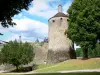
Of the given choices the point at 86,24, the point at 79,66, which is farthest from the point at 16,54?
the point at 86,24

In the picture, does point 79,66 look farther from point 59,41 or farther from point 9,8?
point 9,8

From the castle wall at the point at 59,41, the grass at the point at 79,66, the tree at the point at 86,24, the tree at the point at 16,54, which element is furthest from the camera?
the castle wall at the point at 59,41

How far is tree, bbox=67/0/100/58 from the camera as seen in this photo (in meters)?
42.5

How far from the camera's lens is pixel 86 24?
42844 millimetres

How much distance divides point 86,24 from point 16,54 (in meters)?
12.9

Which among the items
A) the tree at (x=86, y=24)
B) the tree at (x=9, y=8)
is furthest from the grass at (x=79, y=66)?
the tree at (x=9, y=8)

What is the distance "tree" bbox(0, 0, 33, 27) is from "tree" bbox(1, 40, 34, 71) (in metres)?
31.3

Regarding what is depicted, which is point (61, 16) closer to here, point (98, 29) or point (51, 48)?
point (51, 48)

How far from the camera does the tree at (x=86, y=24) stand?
42500 mm

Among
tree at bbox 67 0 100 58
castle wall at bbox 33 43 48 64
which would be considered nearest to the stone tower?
castle wall at bbox 33 43 48 64

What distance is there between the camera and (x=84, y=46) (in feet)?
139

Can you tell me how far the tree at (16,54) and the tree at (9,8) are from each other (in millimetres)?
31310

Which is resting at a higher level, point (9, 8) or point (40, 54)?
point (9, 8)

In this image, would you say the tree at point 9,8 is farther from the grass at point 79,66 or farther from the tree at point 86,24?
the tree at point 86,24
